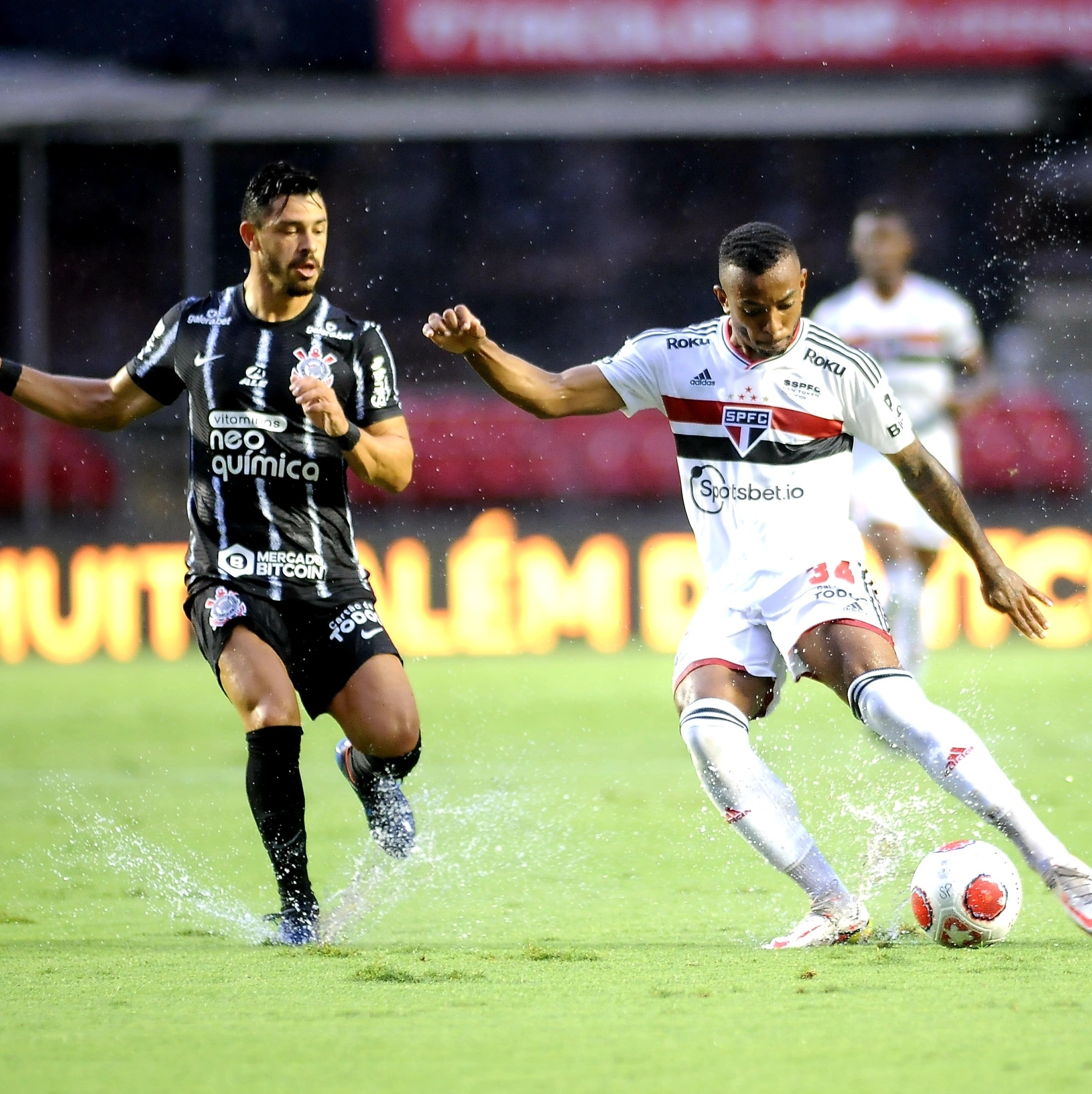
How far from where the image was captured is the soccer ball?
423 cm

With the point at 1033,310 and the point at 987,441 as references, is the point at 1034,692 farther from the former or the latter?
the point at 1033,310

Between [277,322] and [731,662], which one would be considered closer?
[731,662]

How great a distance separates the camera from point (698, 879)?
5492 mm

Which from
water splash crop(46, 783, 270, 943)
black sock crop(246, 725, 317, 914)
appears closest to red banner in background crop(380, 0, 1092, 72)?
water splash crop(46, 783, 270, 943)

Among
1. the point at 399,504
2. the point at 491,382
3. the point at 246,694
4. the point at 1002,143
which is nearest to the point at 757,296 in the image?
the point at 491,382

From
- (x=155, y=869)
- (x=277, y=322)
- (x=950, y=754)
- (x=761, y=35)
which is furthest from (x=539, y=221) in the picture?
(x=950, y=754)

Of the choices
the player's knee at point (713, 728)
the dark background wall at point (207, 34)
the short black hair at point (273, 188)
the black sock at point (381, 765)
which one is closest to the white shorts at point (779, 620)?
the player's knee at point (713, 728)

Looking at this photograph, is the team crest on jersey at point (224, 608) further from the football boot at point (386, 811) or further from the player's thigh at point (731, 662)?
the player's thigh at point (731, 662)

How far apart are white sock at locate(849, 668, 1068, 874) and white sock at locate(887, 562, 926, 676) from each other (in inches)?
150

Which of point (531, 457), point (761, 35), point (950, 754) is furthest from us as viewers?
point (761, 35)

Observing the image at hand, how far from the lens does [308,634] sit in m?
4.90

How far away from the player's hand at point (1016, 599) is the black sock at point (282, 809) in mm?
1768

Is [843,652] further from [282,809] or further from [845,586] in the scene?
[282,809]

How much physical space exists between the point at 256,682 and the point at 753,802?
1.28m
